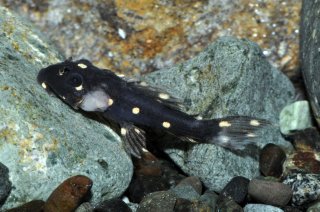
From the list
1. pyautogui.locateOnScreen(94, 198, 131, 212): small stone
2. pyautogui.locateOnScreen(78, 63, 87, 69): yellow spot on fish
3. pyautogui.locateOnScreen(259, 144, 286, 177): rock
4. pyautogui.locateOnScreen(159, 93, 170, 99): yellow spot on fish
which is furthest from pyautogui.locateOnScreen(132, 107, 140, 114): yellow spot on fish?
pyautogui.locateOnScreen(259, 144, 286, 177): rock

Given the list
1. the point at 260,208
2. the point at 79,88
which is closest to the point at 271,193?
the point at 260,208

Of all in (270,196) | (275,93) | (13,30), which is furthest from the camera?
(275,93)

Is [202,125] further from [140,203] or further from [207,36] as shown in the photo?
[207,36]

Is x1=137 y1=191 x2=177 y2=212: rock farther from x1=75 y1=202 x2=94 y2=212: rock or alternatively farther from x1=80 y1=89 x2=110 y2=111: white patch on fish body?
x1=80 y1=89 x2=110 y2=111: white patch on fish body

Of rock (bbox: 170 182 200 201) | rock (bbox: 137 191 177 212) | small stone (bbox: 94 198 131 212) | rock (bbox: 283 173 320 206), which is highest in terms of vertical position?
rock (bbox: 283 173 320 206)

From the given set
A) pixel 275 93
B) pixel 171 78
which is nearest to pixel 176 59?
pixel 171 78

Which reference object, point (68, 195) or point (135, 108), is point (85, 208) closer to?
point (68, 195)
